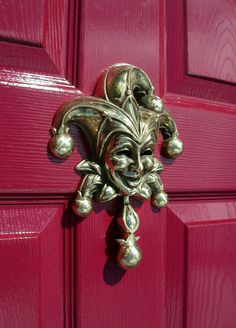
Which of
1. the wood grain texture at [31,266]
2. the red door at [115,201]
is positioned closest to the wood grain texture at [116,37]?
the red door at [115,201]

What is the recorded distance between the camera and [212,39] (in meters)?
0.43

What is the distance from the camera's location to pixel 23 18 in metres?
0.31

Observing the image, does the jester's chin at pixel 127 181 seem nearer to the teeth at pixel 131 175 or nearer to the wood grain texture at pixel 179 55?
the teeth at pixel 131 175

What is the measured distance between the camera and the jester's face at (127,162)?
33 centimetres

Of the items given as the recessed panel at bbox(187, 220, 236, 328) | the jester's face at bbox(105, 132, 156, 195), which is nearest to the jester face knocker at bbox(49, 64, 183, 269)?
the jester's face at bbox(105, 132, 156, 195)

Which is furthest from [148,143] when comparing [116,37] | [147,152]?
[116,37]

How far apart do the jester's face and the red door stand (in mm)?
30

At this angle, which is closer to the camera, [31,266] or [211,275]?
[31,266]

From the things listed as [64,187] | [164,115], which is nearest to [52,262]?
[64,187]

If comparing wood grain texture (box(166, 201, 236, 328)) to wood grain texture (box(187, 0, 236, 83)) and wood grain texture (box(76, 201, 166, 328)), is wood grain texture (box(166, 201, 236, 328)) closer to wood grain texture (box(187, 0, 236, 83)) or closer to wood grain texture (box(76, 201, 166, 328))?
wood grain texture (box(76, 201, 166, 328))

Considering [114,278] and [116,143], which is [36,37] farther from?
[114,278]

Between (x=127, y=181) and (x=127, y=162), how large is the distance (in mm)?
19

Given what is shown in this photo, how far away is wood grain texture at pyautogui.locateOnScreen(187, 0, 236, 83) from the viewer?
0.42 metres

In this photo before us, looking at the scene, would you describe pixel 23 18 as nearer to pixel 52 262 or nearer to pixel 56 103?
pixel 56 103
